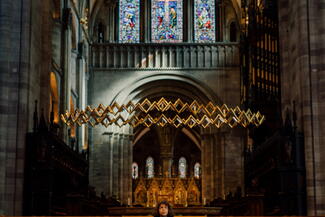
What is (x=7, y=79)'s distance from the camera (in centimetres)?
1866

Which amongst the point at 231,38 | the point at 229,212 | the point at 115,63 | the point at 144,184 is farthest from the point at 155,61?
the point at 229,212

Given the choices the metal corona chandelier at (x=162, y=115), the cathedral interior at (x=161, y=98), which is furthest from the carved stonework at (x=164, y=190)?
the metal corona chandelier at (x=162, y=115)

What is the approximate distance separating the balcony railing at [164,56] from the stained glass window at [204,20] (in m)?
1.20

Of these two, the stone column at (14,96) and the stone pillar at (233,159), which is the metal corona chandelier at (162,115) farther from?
the stone pillar at (233,159)

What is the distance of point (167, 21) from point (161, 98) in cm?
1780

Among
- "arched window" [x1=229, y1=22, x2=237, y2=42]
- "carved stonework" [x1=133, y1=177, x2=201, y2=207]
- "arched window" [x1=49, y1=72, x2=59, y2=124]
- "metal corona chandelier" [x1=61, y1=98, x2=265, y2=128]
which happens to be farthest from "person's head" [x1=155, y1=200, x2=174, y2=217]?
"carved stonework" [x1=133, y1=177, x2=201, y2=207]

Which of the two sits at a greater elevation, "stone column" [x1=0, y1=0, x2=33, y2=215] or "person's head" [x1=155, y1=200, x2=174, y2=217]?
"stone column" [x1=0, y1=0, x2=33, y2=215]

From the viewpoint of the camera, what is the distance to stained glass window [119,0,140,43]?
128 feet

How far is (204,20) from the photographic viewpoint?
→ 130 ft

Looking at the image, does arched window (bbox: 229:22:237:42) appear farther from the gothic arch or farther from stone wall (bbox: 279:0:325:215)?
stone wall (bbox: 279:0:325:215)

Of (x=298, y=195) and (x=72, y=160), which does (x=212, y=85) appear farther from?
(x=298, y=195)

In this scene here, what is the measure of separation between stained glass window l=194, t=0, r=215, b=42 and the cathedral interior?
62 millimetres

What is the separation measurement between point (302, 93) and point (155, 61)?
19803 millimetres

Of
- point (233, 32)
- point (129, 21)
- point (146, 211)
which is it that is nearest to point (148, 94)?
point (129, 21)
